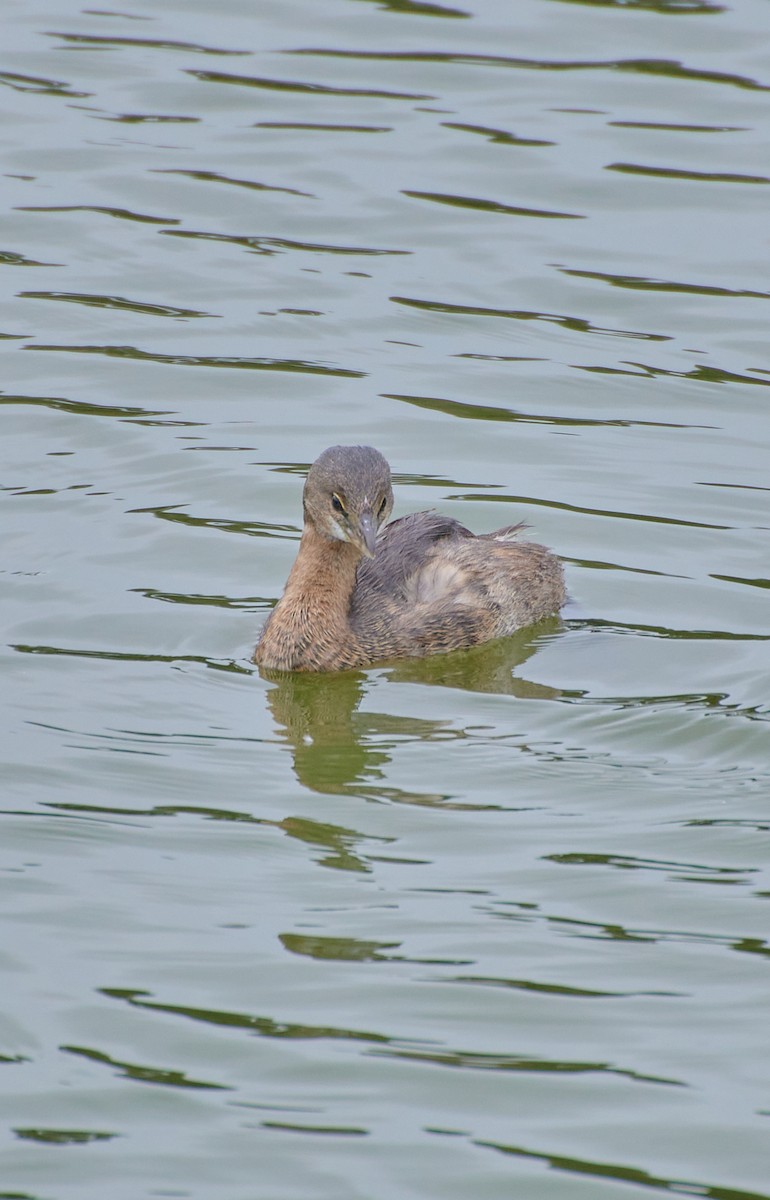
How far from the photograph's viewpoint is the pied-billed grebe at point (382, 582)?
9328 millimetres

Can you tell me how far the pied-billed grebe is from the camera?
367 inches

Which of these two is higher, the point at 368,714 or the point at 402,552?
the point at 402,552

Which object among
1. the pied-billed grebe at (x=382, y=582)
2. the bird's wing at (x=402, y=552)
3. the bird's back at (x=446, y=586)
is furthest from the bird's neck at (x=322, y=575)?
the bird's wing at (x=402, y=552)

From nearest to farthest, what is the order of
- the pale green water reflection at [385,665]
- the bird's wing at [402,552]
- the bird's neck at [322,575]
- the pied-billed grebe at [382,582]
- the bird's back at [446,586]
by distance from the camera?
the pale green water reflection at [385,665] → the pied-billed grebe at [382,582] → the bird's neck at [322,575] → the bird's back at [446,586] → the bird's wing at [402,552]

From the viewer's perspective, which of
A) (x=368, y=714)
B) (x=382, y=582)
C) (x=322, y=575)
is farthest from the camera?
(x=382, y=582)

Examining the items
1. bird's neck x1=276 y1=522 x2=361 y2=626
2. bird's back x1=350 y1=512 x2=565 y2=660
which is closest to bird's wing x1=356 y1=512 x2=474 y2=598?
bird's back x1=350 y1=512 x2=565 y2=660

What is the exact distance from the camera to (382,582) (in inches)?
396

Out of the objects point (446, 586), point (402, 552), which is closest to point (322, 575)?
point (402, 552)

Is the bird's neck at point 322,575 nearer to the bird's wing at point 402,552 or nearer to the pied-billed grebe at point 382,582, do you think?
the pied-billed grebe at point 382,582

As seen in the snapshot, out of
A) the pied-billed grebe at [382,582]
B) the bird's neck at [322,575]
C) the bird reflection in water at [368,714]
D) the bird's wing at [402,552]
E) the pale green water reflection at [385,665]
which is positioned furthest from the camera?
the bird's wing at [402,552]

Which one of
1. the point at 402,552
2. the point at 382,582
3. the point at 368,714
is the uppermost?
the point at 402,552

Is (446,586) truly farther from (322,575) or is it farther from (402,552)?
(322,575)

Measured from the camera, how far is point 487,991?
20.4ft

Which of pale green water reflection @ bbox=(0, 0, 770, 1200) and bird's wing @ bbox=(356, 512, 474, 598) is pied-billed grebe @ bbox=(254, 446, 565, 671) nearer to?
bird's wing @ bbox=(356, 512, 474, 598)
